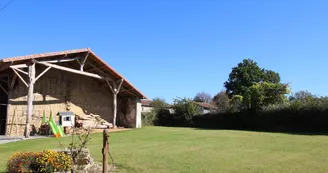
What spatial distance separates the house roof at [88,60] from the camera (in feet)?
53.1

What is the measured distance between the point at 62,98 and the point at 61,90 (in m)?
0.59

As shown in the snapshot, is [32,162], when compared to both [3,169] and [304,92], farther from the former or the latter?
[304,92]

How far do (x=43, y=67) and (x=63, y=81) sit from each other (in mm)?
2152

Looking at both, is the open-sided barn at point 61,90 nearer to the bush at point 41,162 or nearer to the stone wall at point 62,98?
the stone wall at point 62,98

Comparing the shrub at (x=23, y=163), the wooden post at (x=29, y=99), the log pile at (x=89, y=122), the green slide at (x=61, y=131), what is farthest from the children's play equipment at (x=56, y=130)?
the shrub at (x=23, y=163)

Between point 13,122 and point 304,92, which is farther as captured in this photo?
point 304,92

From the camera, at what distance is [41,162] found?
6207 mm

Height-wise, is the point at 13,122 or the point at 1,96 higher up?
the point at 1,96

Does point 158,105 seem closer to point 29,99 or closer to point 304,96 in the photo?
point 304,96

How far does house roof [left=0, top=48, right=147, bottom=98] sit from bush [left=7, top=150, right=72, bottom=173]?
10778 mm

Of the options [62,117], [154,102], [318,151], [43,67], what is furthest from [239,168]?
[154,102]

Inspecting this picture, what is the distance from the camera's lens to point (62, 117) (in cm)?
1944

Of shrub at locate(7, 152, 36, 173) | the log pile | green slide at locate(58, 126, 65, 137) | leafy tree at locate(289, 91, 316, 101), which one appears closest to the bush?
shrub at locate(7, 152, 36, 173)

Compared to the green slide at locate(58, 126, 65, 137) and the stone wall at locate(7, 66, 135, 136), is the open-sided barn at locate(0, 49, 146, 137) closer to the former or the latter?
the stone wall at locate(7, 66, 135, 136)
